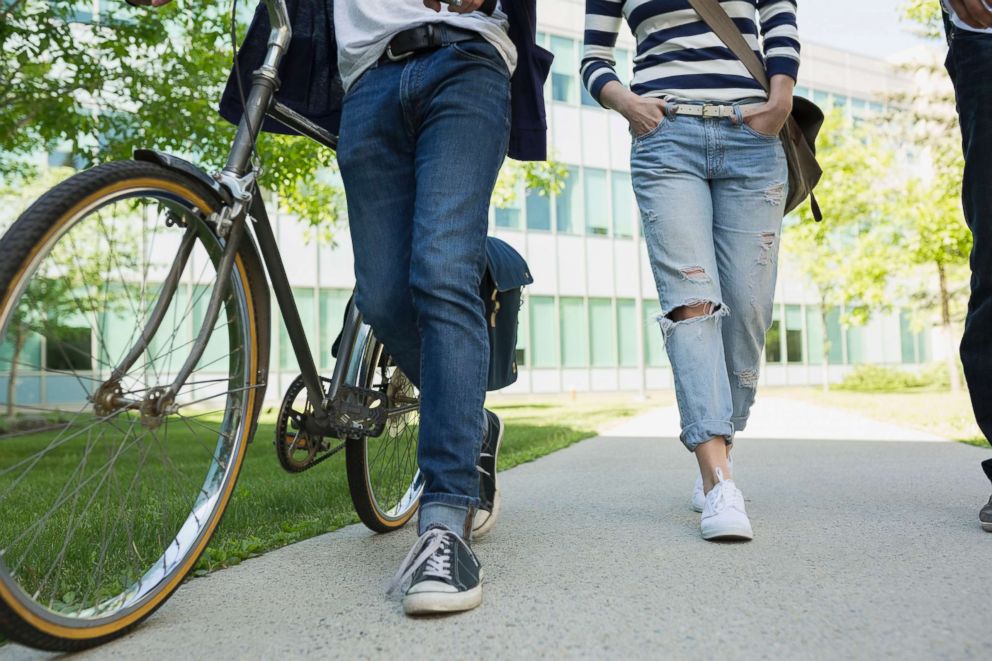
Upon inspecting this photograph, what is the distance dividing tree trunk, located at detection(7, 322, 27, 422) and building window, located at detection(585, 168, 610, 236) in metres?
25.1

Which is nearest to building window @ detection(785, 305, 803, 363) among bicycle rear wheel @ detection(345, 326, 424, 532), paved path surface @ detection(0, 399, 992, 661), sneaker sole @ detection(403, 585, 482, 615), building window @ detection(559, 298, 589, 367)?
building window @ detection(559, 298, 589, 367)

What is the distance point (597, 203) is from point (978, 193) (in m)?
24.3

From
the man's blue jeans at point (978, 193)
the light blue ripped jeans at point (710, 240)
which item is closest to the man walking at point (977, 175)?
the man's blue jeans at point (978, 193)

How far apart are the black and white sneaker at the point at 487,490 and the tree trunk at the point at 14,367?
135 cm

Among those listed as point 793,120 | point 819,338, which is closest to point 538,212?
point 819,338

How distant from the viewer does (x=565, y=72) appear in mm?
26547

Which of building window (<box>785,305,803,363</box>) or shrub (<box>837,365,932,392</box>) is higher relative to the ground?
building window (<box>785,305,803,363</box>)

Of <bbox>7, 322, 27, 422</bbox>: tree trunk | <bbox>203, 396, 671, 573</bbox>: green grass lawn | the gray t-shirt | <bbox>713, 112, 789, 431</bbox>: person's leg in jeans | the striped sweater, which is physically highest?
the striped sweater

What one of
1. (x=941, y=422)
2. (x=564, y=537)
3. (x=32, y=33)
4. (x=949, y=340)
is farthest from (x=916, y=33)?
(x=564, y=537)

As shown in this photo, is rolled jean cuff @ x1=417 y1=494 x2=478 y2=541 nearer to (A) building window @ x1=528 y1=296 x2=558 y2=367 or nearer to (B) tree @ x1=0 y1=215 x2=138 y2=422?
(B) tree @ x1=0 y1=215 x2=138 y2=422

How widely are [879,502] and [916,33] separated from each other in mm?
16312

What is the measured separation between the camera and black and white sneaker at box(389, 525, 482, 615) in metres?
1.91

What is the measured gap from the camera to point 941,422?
28.1 feet

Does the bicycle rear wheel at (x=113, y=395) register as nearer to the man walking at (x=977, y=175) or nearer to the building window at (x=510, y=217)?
the man walking at (x=977, y=175)
